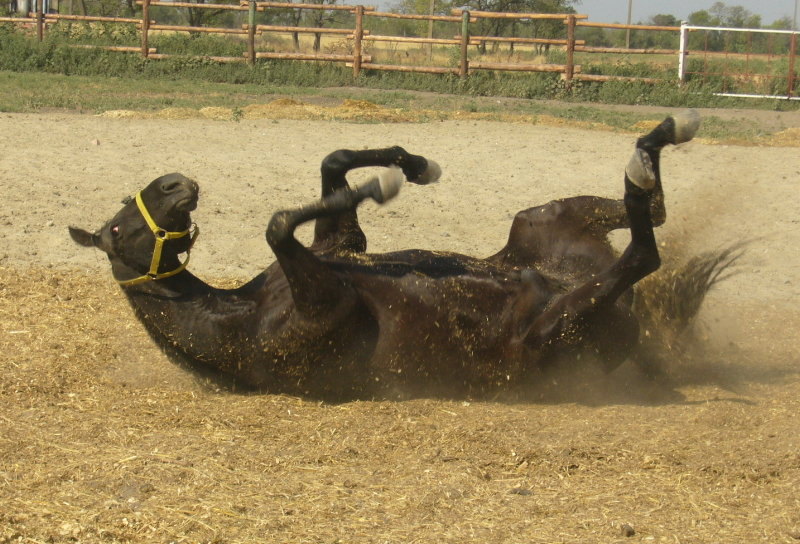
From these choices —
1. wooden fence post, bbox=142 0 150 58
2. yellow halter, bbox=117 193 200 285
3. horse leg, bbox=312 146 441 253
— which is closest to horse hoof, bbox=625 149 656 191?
horse leg, bbox=312 146 441 253

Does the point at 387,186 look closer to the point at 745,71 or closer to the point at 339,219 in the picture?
the point at 339,219

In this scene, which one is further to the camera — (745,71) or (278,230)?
(745,71)

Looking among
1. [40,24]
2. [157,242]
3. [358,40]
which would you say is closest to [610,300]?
[157,242]

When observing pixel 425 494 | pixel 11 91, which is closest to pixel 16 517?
pixel 425 494

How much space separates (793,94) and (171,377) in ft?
60.3

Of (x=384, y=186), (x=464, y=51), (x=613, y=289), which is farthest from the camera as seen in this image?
(x=464, y=51)

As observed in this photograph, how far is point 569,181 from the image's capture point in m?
9.14

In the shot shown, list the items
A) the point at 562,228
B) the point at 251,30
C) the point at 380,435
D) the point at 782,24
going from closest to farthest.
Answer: the point at 380,435 < the point at 562,228 < the point at 251,30 < the point at 782,24

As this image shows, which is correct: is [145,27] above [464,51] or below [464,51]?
above

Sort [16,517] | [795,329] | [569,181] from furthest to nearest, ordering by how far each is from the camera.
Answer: [569,181]
[795,329]
[16,517]

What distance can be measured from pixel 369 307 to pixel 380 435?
57 cm

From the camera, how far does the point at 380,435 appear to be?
387 centimetres

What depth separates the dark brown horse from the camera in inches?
158

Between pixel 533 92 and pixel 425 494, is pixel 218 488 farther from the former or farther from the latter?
pixel 533 92
